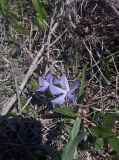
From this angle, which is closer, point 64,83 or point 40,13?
point 64,83

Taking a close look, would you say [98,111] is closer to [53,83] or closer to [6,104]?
[53,83]

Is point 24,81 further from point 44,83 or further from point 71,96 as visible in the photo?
point 71,96

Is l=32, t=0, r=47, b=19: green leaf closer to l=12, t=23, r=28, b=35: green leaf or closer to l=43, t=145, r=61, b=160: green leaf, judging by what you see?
l=12, t=23, r=28, b=35: green leaf

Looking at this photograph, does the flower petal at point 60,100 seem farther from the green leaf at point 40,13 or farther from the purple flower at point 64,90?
the green leaf at point 40,13

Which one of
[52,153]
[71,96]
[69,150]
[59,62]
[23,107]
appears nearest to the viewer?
[69,150]

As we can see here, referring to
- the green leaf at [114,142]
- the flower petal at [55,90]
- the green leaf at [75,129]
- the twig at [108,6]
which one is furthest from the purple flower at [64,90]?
the twig at [108,6]

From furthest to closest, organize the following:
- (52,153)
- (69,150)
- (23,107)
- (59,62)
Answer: (59,62)
(23,107)
(52,153)
(69,150)

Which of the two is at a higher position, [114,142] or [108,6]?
[108,6]

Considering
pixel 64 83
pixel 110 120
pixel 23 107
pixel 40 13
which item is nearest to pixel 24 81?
pixel 23 107

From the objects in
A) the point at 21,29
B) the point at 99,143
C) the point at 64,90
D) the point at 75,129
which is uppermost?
the point at 21,29
